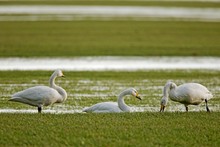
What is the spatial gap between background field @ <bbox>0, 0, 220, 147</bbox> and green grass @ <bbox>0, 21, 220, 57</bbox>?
54mm

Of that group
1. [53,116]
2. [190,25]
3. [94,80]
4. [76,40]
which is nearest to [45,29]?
[76,40]

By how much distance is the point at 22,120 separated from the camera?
1354cm

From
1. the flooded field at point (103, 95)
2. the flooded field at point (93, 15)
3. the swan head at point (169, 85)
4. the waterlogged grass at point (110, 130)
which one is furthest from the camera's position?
the flooded field at point (93, 15)

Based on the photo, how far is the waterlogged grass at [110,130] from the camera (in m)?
12.0

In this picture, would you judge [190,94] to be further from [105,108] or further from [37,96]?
[37,96]

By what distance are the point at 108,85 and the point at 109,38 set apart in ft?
64.8

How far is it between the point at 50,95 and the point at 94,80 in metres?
7.81

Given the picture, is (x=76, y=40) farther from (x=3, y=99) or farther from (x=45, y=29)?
(x=3, y=99)

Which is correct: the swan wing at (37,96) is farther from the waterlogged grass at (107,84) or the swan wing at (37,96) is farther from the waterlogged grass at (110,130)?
the waterlogged grass at (107,84)

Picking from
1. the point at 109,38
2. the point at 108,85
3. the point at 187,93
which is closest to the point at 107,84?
the point at 108,85

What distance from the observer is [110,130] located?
1273cm

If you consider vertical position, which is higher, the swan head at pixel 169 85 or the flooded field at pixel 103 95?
the flooded field at pixel 103 95

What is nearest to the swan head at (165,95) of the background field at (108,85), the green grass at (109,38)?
the background field at (108,85)

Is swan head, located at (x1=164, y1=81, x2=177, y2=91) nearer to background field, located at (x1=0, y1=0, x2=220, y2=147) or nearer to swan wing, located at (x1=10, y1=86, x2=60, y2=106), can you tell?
background field, located at (x1=0, y1=0, x2=220, y2=147)
